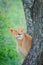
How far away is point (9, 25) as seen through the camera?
194 centimetres

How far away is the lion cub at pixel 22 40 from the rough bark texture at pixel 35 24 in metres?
0.03

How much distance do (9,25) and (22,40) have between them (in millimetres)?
159

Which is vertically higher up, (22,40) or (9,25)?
(9,25)

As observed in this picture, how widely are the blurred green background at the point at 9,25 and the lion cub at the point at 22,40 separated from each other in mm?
33

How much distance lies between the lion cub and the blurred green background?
0.03 m

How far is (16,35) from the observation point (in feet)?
6.43

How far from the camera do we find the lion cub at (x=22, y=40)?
1.96 meters

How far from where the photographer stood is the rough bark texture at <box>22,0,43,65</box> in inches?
78.3

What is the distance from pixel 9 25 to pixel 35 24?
0.20 metres

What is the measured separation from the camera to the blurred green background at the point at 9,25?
191 cm

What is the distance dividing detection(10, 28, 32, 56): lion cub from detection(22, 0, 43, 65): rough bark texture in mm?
33

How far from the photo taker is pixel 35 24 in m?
2.01

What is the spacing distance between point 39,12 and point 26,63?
1.30 feet

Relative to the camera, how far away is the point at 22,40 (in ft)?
6.58
